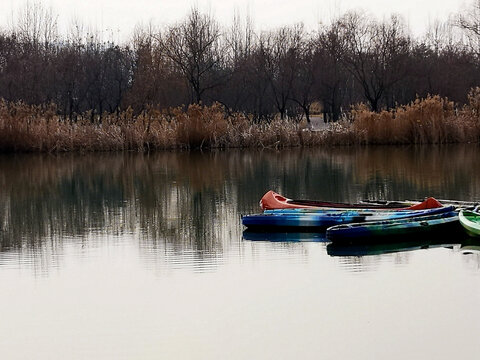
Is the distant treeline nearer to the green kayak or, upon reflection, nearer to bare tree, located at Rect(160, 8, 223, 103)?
bare tree, located at Rect(160, 8, 223, 103)

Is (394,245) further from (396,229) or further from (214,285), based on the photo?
(214,285)

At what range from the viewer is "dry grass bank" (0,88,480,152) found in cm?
3188

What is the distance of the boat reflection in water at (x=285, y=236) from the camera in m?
12.2

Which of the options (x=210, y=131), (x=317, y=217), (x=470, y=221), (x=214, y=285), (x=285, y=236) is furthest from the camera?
(x=210, y=131)

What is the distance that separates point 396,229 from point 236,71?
34266 mm

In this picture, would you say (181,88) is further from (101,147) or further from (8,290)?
(8,290)

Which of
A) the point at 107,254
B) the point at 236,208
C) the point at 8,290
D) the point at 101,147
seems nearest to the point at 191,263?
the point at 107,254

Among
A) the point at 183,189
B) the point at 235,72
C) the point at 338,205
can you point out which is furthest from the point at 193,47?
the point at 338,205

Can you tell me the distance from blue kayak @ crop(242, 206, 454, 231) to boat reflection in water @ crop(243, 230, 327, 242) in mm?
149

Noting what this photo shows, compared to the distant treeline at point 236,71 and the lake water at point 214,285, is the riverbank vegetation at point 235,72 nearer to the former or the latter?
the distant treeline at point 236,71

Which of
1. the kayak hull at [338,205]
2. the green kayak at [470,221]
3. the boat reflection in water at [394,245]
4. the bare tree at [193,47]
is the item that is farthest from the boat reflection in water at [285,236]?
the bare tree at [193,47]

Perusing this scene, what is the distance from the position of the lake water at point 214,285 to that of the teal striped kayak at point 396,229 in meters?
0.21

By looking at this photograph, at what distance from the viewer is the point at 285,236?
12531mm

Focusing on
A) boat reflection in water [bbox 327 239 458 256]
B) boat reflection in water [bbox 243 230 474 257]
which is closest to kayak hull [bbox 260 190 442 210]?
boat reflection in water [bbox 243 230 474 257]
